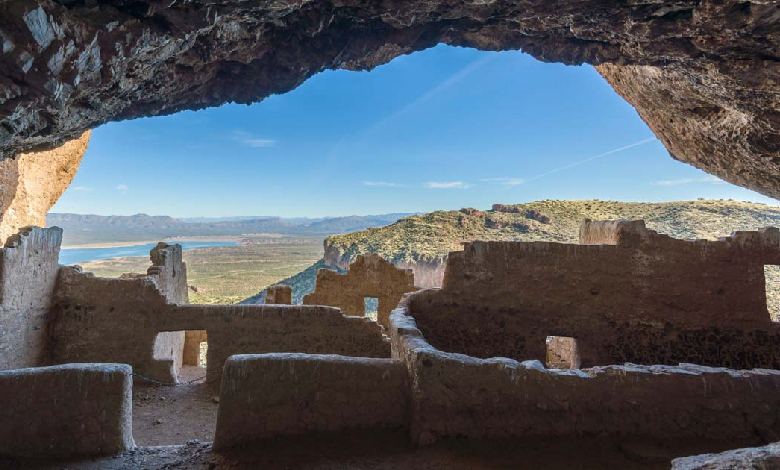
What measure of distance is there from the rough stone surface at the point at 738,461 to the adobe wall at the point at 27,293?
9.48m

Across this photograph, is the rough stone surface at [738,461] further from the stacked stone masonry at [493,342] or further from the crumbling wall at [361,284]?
the crumbling wall at [361,284]

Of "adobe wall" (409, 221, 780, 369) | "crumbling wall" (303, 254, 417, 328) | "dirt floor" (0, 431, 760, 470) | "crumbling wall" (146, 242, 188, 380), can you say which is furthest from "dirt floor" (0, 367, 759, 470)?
"crumbling wall" (303, 254, 417, 328)

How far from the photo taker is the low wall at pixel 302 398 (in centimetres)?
403

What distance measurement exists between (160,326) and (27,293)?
2.32 meters

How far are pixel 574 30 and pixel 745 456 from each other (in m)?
6.84

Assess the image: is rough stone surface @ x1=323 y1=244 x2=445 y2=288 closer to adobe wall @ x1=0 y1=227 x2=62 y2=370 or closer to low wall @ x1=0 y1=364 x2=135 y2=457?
adobe wall @ x1=0 y1=227 x2=62 y2=370

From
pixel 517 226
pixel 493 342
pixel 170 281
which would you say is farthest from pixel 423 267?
pixel 493 342

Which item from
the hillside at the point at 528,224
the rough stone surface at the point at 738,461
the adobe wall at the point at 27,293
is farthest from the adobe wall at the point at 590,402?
the hillside at the point at 528,224

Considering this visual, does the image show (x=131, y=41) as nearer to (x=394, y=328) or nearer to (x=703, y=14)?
(x=394, y=328)

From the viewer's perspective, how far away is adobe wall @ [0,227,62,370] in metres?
7.18

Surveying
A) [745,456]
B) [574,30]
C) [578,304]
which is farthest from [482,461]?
[574,30]

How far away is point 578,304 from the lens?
701 centimetres

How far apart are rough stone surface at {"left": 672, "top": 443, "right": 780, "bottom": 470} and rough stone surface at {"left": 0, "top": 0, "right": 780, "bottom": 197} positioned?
16.9 ft

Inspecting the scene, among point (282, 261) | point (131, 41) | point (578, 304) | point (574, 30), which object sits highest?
point (574, 30)
